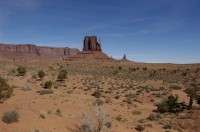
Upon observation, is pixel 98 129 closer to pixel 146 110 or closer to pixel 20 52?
pixel 146 110

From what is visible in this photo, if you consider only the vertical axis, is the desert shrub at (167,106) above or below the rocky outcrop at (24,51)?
below

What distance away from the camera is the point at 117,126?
15031 millimetres

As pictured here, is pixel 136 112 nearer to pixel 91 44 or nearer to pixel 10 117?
pixel 10 117

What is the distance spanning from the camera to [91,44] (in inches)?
5212

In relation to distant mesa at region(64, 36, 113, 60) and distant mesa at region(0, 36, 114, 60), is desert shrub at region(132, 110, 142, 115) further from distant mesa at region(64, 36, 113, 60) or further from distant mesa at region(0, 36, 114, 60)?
distant mesa at region(64, 36, 113, 60)

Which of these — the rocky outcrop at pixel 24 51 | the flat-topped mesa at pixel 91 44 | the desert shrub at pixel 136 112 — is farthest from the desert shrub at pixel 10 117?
the rocky outcrop at pixel 24 51

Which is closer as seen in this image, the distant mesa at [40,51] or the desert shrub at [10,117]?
the desert shrub at [10,117]

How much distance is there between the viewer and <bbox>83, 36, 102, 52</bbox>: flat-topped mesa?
131 meters

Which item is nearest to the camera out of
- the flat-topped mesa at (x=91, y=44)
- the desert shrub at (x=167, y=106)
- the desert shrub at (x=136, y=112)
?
the desert shrub at (x=136, y=112)

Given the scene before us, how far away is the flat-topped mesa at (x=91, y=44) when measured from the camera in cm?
13125

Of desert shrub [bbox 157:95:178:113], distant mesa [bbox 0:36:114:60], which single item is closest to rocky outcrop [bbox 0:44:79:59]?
distant mesa [bbox 0:36:114:60]

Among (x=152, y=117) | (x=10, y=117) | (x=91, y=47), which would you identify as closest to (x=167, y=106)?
(x=152, y=117)

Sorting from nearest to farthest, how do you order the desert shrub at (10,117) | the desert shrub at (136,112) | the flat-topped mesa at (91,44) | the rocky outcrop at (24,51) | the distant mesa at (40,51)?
the desert shrub at (10,117)
the desert shrub at (136,112)
the distant mesa at (40,51)
the flat-topped mesa at (91,44)
the rocky outcrop at (24,51)

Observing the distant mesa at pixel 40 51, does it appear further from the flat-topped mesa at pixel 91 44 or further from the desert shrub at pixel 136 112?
the desert shrub at pixel 136 112
